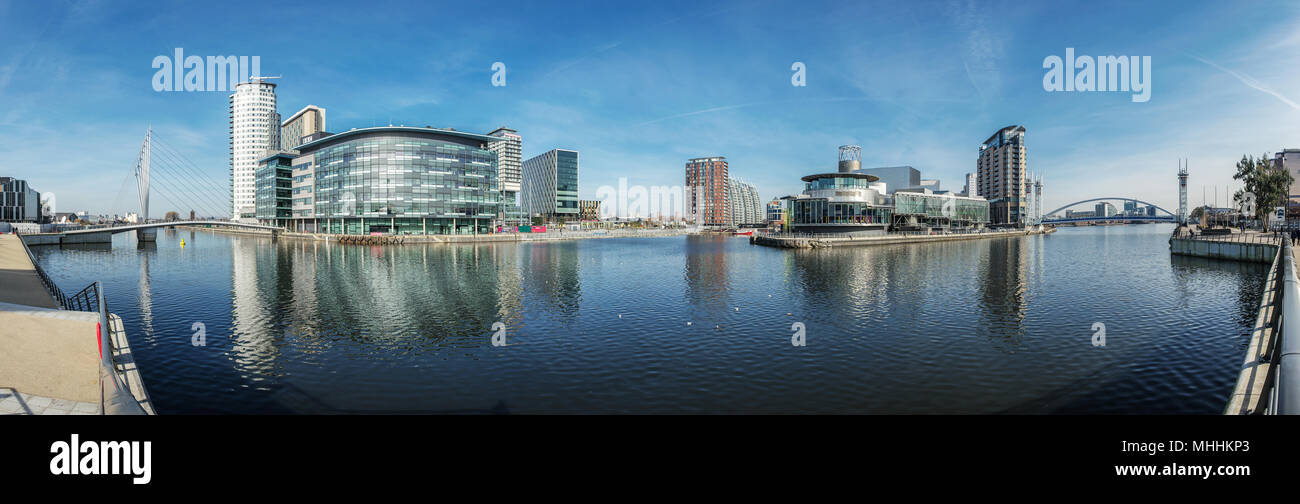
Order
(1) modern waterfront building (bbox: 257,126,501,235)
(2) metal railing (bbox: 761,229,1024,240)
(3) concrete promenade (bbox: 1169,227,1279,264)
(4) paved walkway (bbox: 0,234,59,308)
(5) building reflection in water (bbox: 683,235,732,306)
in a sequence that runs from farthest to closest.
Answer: (1) modern waterfront building (bbox: 257,126,501,235) → (2) metal railing (bbox: 761,229,1024,240) → (3) concrete promenade (bbox: 1169,227,1279,264) → (5) building reflection in water (bbox: 683,235,732,306) → (4) paved walkway (bbox: 0,234,59,308)

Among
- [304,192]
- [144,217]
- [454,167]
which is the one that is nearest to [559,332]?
[454,167]

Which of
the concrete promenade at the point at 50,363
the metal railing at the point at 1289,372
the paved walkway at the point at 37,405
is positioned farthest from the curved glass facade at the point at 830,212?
the paved walkway at the point at 37,405

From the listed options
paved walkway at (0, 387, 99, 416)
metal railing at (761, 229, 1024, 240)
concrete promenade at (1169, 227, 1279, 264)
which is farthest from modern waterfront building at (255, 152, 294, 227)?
concrete promenade at (1169, 227, 1279, 264)

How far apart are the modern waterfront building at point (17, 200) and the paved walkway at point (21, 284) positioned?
503 feet

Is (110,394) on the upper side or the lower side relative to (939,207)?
lower

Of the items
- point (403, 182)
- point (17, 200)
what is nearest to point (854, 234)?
point (403, 182)

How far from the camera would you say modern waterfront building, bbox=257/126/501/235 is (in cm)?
11231

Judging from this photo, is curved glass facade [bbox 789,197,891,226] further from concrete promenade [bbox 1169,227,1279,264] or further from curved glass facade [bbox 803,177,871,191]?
concrete promenade [bbox 1169,227,1279,264]

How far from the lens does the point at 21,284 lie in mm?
24703

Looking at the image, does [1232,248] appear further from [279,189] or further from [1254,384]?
[279,189]

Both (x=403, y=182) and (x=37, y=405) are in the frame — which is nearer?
(x=37, y=405)

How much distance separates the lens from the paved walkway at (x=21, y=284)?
67.3ft

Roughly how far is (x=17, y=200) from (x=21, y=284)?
612 feet

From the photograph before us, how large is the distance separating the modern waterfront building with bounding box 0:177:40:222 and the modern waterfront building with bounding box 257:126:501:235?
8230 cm
